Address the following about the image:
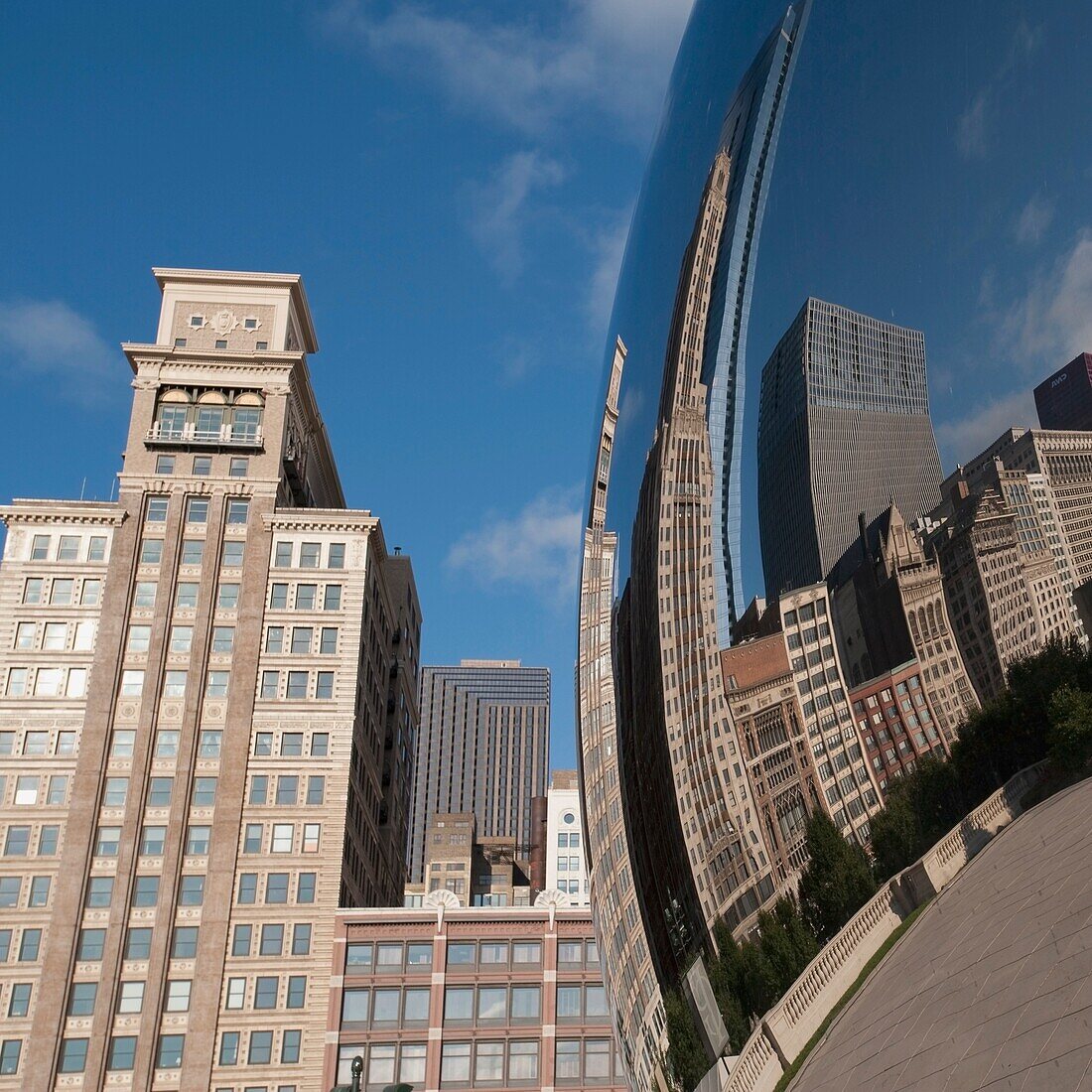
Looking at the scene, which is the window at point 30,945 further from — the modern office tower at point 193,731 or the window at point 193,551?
the window at point 193,551

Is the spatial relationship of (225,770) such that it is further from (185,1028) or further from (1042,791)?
(1042,791)

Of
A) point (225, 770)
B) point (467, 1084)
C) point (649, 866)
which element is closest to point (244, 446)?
point (225, 770)

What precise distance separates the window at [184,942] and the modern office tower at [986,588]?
60.1 meters

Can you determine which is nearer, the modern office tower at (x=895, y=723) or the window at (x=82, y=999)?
the modern office tower at (x=895, y=723)

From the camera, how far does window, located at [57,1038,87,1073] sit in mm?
54938

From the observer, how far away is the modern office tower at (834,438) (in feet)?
10.5

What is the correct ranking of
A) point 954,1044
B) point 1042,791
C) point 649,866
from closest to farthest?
point 954,1044 → point 1042,791 → point 649,866

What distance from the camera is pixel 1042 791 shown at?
2.98 m

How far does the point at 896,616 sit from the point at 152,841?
6200 cm

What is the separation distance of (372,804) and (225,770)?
13763 mm

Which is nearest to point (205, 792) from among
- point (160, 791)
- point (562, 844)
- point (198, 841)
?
point (160, 791)

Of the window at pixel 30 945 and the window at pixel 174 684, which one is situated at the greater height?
→ the window at pixel 174 684

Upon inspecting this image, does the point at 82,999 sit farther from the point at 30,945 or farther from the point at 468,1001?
the point at 468,1001

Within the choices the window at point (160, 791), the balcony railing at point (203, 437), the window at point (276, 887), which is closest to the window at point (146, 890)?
the window at point (160, 791)
